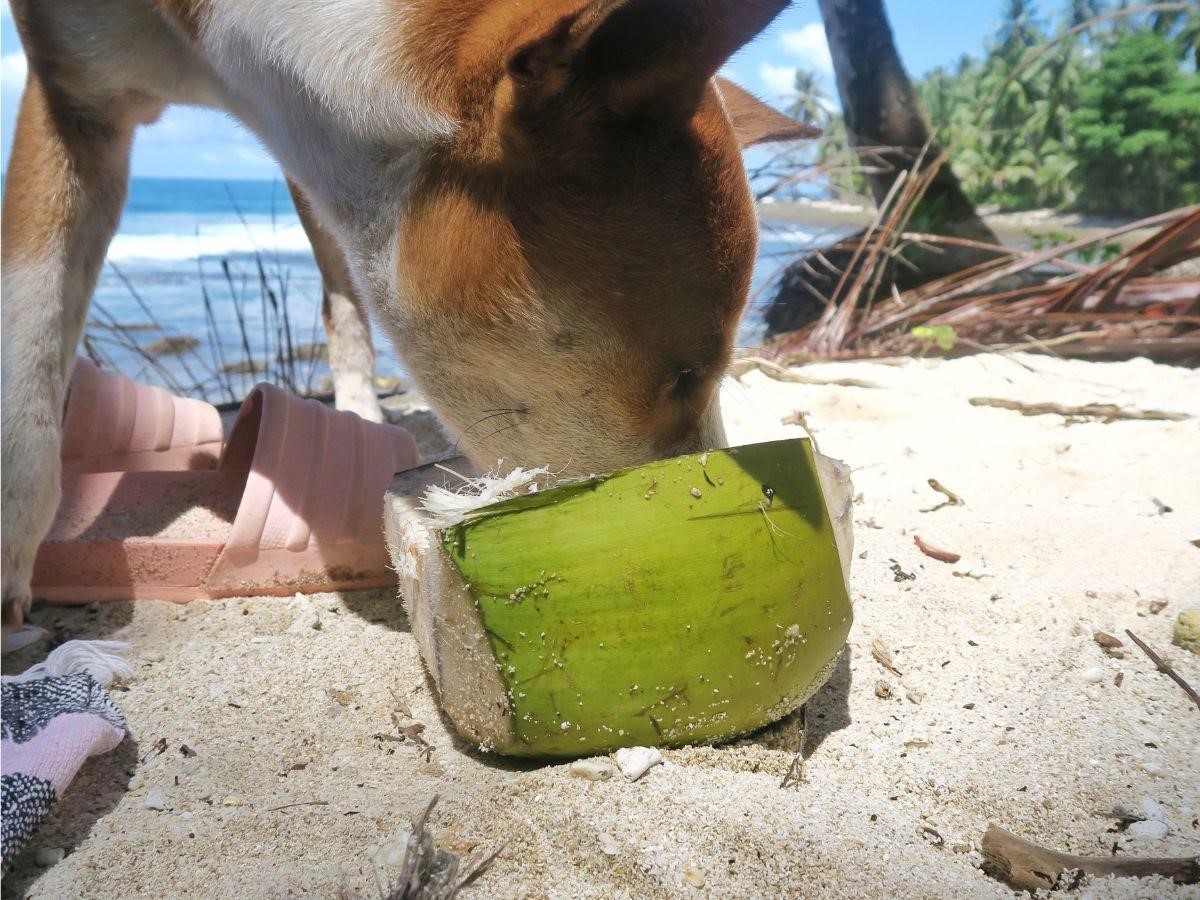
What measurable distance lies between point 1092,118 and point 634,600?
44905mm

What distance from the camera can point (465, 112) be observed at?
Result: 1.68 m

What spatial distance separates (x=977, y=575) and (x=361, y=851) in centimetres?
163

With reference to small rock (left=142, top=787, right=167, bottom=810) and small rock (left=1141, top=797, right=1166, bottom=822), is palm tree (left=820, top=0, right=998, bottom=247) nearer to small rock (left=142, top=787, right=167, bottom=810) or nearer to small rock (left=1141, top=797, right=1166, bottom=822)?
small rock (left=1141, top=797, right=1166, bottom=822)

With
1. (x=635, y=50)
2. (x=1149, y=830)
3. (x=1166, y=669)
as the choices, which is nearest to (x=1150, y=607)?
(x=1166, y=669)

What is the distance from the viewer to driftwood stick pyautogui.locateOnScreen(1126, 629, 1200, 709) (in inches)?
65.8

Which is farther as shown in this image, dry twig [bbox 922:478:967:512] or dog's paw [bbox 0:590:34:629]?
dry twig [bbox 922:478:967:512]

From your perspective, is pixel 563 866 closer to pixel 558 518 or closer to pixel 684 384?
pixel 558 518

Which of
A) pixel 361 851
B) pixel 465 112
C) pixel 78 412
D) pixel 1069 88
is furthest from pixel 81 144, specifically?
pixel 1069 88

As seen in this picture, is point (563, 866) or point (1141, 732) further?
point (1141, 732)

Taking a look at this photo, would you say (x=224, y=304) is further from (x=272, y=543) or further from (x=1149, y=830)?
(x=1149, y=830)

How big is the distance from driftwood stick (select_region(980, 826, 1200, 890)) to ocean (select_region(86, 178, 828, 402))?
1.17 metres

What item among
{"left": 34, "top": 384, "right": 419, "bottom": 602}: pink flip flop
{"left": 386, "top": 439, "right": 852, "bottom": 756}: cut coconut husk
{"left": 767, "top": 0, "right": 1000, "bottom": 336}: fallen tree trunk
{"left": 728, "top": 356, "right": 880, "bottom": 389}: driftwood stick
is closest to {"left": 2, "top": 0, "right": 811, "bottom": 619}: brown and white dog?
{"left": 34, "top": 384, "right": 419, "bottom": 602}: pink flip flop

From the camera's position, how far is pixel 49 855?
4.60ft

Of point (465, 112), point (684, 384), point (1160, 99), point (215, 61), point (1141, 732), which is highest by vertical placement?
point (1160, 99)
